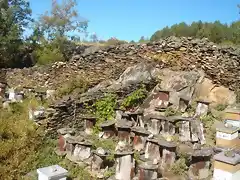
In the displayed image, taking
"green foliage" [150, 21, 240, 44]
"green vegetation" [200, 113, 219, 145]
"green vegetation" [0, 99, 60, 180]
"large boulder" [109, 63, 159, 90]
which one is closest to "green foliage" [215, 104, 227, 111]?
"green vegetation" [200, 113, 219, 145]

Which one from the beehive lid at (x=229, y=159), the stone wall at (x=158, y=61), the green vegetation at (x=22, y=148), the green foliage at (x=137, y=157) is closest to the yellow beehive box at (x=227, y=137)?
the beehive lid at (x=229, y=159)

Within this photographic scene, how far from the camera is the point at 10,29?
1608 cm

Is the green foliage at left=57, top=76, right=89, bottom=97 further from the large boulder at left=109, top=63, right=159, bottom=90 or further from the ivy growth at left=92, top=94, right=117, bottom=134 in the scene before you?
the ivy growth at left=92, top=94, right=117, bottom=134

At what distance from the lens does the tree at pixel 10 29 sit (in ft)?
51.9

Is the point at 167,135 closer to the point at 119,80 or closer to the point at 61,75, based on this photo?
the point at 119,80

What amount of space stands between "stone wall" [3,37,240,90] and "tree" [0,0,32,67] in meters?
4.74

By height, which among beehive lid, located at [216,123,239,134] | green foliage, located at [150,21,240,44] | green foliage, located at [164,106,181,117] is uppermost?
green foliage, located at [150,21,240,44]

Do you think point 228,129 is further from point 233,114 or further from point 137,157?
point 137,157

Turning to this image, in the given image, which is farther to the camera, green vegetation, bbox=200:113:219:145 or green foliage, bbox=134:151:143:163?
green vegetation, bbox=200:113:219:145

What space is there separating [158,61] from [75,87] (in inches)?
125

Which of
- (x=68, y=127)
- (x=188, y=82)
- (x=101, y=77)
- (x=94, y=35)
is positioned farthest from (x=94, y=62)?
(x=94, y=35)

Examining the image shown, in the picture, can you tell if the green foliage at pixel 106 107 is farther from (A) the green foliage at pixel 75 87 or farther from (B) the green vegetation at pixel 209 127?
(A) the green foliage at pixel 75 87

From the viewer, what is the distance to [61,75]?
1152 cm

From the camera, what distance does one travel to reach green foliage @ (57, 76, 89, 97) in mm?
9234
